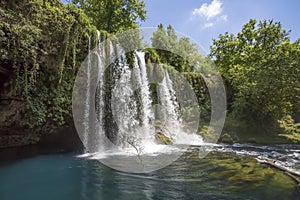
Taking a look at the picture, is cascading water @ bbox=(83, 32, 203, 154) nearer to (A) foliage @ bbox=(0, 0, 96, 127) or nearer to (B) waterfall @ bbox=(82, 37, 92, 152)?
(B) waterfall @ bbox=(82, 37, 92, 152)

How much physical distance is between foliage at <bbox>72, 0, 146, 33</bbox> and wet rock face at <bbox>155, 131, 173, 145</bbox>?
35.0 feet

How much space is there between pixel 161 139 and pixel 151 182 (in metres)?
5.72

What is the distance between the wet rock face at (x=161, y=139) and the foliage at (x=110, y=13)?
10673 mm

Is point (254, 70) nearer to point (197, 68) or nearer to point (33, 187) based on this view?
point (197, 68)

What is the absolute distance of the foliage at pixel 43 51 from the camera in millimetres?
6133

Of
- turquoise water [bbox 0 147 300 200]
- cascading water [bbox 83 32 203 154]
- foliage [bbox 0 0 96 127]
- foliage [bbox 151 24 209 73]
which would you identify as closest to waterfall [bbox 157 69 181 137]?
cascading water [bbox 83 32 203 154]

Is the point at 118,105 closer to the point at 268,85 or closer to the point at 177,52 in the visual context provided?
the point at 268,85

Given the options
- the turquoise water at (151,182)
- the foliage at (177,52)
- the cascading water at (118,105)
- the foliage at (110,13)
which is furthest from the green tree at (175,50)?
the turquoise water at (151,182)

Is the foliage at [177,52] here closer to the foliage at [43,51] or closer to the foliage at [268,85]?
the foliage at [268,85]

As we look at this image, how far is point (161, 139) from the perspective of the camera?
33.3ft

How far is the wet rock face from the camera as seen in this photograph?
1002 centimetres

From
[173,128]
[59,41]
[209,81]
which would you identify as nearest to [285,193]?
[59,41]

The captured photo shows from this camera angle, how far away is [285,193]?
144 inches

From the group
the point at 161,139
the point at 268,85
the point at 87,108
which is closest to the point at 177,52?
the point at 268,85
